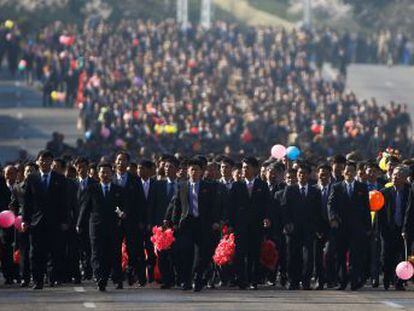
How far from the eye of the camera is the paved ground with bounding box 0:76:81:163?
54656mm

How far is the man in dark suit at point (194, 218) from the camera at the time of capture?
26.5 m

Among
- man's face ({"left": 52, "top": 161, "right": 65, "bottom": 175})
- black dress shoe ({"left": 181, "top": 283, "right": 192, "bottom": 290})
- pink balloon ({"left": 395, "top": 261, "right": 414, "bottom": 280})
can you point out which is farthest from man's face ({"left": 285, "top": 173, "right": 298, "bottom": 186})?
man's face ({"left": 52, "top": 161, "right": 65, "bottom": 175})

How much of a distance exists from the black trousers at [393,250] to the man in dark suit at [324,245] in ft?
2.47

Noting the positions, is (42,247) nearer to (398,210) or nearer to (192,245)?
(192,245)

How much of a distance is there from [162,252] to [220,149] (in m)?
21.0

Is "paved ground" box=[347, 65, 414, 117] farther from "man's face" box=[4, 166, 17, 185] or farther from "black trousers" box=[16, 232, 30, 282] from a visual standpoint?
"black trousers" box=[16, 232, 30, 282]

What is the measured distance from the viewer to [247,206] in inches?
1071

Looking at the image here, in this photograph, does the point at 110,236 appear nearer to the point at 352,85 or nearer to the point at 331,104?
the point at 331,104

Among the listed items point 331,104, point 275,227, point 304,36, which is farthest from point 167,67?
point 275,227

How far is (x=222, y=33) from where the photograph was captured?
72.7m

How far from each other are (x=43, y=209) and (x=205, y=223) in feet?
7.28

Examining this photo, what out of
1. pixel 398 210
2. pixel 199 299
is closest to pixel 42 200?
pixel 199 299

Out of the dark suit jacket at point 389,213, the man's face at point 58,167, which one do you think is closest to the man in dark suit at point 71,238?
the man's face at point 58,167

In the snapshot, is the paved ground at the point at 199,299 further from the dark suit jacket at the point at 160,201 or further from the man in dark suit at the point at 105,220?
the dark suit jacket at the point at 160,201
